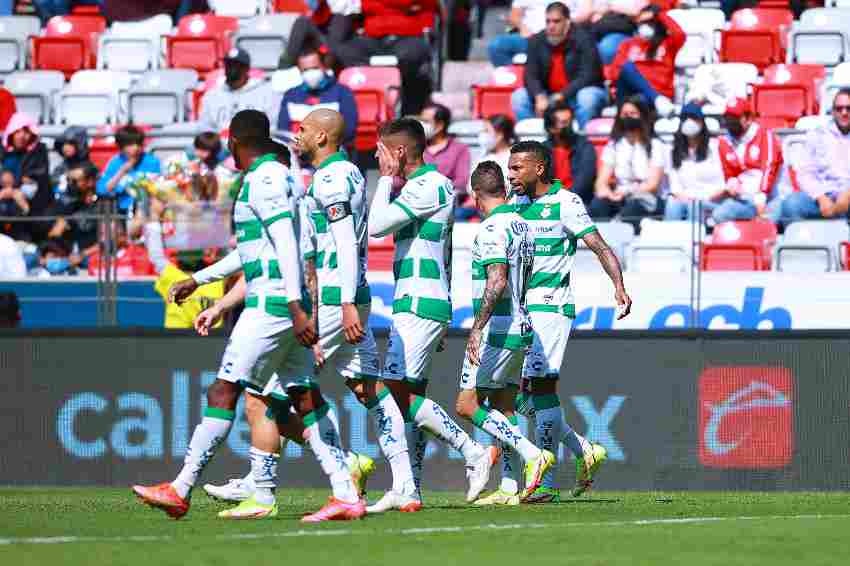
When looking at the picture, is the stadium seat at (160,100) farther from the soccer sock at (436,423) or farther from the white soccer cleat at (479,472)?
the soccer sock at (436,423)

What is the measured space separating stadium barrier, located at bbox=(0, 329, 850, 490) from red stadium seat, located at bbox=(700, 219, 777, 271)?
141cm

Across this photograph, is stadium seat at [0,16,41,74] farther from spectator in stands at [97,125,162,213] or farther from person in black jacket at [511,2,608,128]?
person in black jacket at [511,2,608,128]

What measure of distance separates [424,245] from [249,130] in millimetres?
1500

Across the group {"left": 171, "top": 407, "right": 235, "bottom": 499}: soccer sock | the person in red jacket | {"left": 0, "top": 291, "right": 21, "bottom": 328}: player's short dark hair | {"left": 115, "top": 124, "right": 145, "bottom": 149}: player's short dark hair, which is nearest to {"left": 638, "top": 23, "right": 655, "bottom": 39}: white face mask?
the person in red jacket

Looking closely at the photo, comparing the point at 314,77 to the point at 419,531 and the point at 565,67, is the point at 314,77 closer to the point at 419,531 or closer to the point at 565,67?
the point at 565,67

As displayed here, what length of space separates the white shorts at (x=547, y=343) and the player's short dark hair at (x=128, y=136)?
782 centimetres

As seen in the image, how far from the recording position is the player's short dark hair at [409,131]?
34.1 feet

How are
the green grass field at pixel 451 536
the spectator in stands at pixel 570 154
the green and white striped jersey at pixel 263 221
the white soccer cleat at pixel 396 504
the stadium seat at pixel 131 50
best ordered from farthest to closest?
the stadium seat at pixel 131 50
the spectator in stands at pixel 570 154
the white soccer cleat at pixel 396 504
the green and white striped jersey at pixel 263 221
the green grass field at pixel 451 536

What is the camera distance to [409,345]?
33.9 feet

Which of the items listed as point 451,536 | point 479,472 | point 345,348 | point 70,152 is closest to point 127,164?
point 70,152

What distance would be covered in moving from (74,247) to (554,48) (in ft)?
18.5

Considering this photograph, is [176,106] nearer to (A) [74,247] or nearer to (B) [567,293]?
(A) [74,247]

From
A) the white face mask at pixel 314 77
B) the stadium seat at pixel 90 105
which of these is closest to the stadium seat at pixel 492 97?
the white face mask at pixel 314 77

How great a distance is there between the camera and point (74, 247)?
15.9 m
